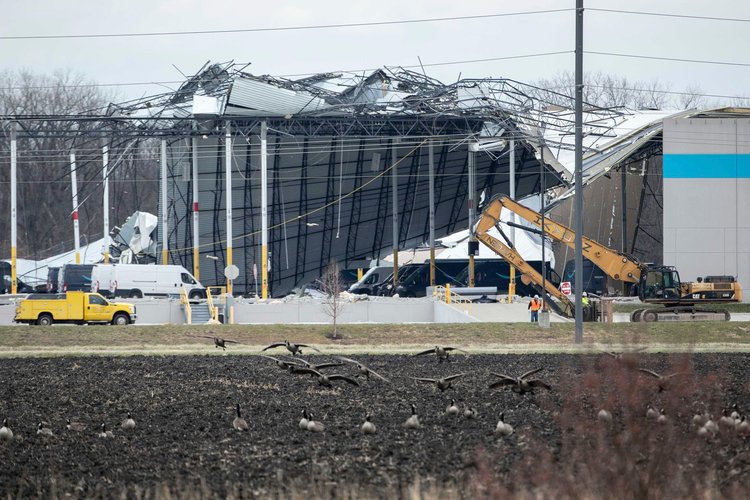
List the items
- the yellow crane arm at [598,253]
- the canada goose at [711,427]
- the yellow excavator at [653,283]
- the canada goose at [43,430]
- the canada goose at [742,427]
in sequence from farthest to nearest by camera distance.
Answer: the yellow crane arm at [598,253], the yellow excavator at [653,283], the canada goose at [43,430], the canada goose at [742,427], the canada goose at [711,427]

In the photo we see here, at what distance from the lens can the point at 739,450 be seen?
41.8 feet

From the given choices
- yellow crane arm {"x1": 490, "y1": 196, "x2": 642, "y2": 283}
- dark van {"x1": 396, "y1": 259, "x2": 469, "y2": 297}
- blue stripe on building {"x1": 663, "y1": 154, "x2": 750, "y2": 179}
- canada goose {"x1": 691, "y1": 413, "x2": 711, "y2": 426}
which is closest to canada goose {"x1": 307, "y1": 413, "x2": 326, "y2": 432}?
canada goose {"x1": 691, "y1": 413, "x2": 711, "y2": 426}

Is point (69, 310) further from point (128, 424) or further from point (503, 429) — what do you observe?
point (503, 429)

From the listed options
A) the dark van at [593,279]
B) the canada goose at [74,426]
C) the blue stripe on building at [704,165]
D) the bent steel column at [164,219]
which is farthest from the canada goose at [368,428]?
the dark van at [593,279]

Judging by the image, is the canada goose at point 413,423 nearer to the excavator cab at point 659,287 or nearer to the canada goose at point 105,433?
the canada goose at point 105,433

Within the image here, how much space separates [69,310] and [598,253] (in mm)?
20488

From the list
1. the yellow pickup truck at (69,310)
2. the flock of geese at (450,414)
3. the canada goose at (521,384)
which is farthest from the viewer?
the yellow pickup truck at (69,310)

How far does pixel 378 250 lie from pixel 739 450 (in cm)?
6174

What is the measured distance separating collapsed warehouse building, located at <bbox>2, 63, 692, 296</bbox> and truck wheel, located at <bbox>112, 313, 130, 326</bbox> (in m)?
11.4

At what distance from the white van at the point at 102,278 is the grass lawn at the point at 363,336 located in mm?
19560

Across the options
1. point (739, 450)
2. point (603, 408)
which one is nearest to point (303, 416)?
point (603, 408)

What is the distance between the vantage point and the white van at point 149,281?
5806 centimetres

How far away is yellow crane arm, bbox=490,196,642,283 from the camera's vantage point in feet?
143

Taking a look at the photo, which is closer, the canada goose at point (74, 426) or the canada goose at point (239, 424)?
the canada goose at point (239, 424)
